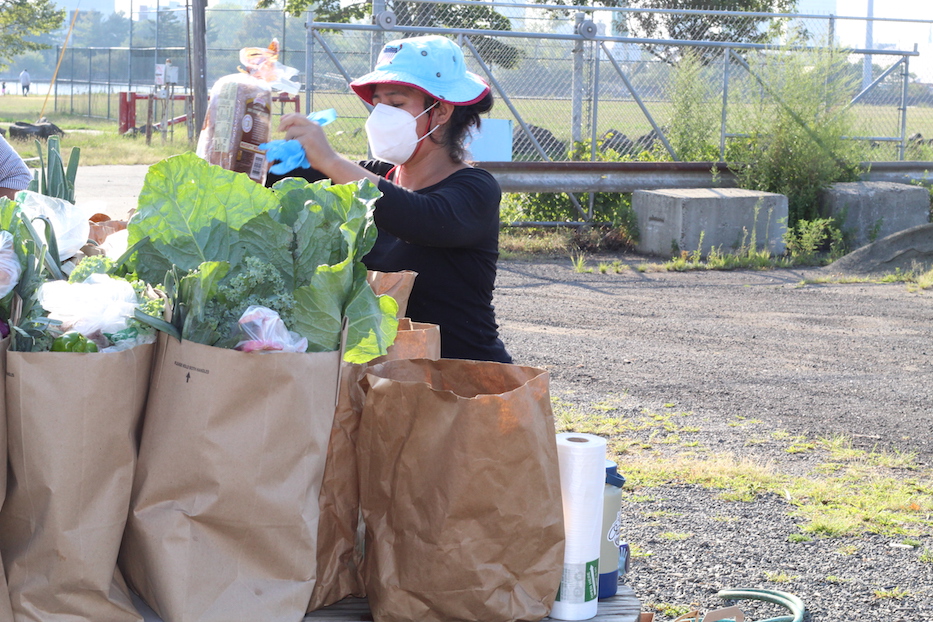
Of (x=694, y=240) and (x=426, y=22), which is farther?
(x=426, y=22)

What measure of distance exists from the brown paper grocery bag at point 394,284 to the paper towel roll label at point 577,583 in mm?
679

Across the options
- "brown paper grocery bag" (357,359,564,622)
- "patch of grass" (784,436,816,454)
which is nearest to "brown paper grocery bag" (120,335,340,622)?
"brown paper grocery bag" (357,359,564,622)

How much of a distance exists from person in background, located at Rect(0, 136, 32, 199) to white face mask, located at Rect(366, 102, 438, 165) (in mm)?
1869

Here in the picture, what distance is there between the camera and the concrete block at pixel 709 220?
10125 mm

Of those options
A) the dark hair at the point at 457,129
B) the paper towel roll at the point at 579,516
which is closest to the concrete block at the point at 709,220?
the dark hair at the point at 457,129

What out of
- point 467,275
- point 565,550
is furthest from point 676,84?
point 565,550

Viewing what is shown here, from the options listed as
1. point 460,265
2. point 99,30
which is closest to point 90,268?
point 460,265

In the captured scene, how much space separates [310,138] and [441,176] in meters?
0.62

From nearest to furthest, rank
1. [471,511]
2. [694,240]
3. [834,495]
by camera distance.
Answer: [471,511] → [834,495] → [694,240]

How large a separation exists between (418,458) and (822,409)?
4.35 m

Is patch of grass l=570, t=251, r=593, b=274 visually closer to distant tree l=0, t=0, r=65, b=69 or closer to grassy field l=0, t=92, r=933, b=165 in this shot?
grassy field l=0, t=92, r=933, b=165

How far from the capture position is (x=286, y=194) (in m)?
1.54

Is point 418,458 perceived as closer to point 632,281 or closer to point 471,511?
point 471,511

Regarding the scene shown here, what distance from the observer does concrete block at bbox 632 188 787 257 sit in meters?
10.1
